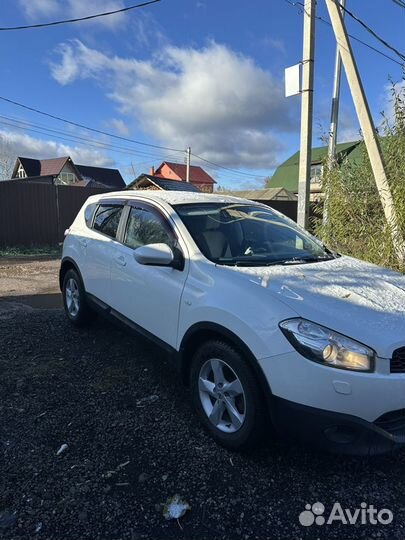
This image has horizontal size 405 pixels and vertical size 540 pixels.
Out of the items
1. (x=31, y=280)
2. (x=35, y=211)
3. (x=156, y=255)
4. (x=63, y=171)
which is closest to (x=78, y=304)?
(x=156, y=255)

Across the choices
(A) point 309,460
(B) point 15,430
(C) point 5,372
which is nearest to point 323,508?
(A) point 309,460

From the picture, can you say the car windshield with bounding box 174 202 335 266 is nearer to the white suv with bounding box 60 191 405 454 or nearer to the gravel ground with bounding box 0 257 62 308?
the white suv with bounding box 60 191 405 454

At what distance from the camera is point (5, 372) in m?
3.79

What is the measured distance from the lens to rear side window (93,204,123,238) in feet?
13.9

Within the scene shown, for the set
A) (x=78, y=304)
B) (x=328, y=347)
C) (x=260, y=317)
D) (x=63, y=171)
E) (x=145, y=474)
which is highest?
(x=63, y=171)

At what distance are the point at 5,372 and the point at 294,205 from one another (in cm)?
1759

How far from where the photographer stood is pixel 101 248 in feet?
14.0

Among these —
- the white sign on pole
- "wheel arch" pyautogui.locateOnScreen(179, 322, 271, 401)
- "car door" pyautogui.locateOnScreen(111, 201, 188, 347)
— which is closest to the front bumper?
"wheel arch" pyautogui.locateOnScreen(179, 322, 271, 401)

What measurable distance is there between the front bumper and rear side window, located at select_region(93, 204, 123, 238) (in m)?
2.66

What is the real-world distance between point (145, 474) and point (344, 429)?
1212 mm

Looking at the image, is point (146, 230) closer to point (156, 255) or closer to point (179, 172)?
point (156, 255)

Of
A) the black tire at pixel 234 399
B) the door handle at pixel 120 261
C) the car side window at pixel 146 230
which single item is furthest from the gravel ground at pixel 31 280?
the black tire at pixel 234 399

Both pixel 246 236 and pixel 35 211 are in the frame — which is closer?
pixel 246 236

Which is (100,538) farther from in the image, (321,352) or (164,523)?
(321,352)
